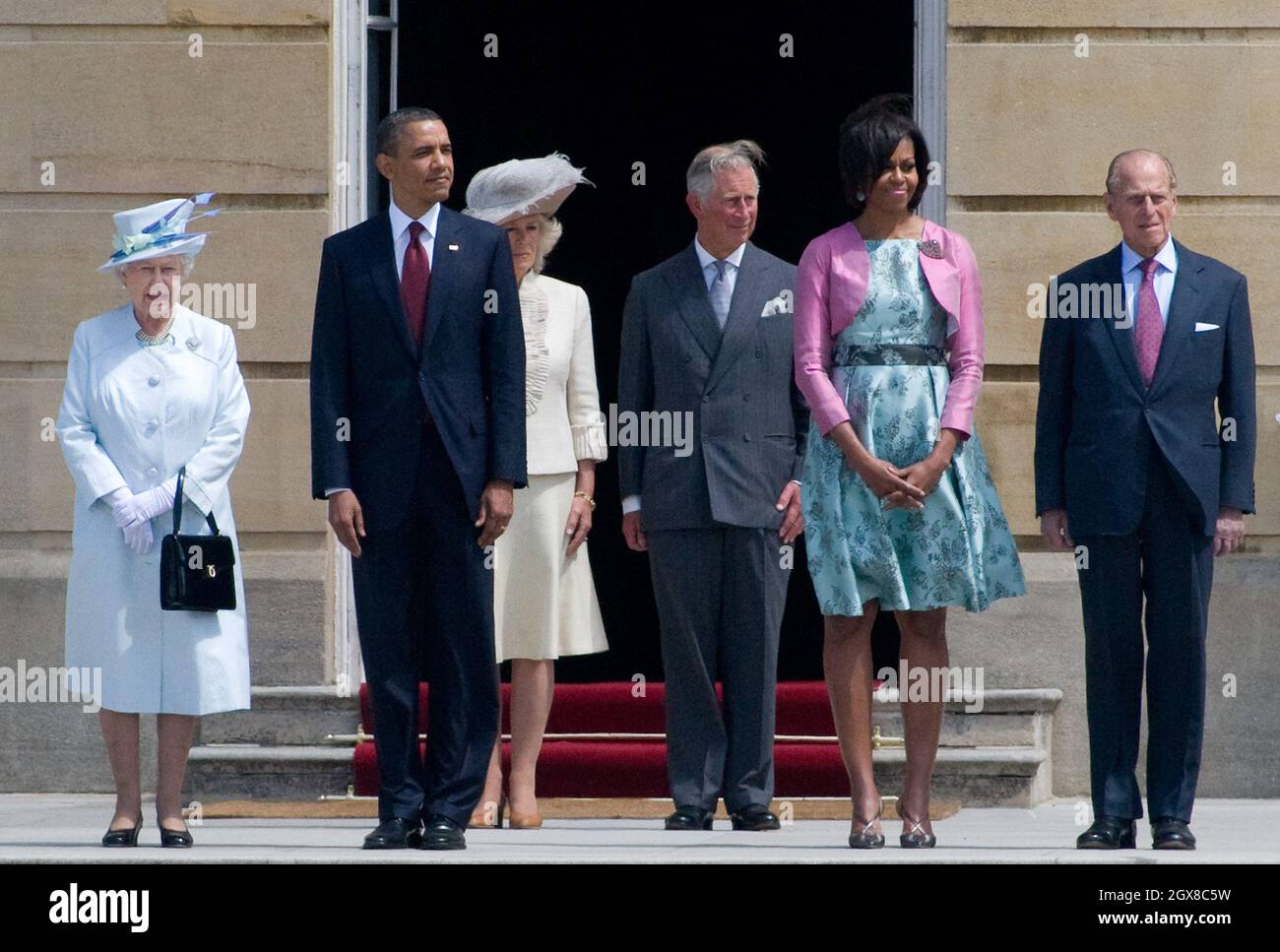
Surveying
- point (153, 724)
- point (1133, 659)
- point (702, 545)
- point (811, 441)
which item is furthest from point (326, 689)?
point (1133, 659)

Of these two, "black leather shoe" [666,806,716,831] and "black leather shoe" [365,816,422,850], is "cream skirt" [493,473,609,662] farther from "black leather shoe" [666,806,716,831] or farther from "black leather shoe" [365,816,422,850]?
"black leather shoe" [365,816,422,850]

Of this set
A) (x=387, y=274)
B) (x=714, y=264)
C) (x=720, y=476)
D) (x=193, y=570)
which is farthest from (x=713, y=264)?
(x=193, y=570)

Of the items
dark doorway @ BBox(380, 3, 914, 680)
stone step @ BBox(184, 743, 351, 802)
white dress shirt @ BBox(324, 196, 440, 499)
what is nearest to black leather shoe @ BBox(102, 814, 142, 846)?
white dress shirt @ BBox(324, 196, 440, 499)

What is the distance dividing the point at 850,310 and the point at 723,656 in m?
1.67

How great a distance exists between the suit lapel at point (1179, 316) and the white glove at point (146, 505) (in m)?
3.06

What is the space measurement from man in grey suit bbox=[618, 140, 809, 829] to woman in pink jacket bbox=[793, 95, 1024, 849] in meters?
1.10

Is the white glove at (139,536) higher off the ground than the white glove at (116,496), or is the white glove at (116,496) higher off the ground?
the white glove at (116,496)

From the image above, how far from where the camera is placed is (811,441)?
721 cm

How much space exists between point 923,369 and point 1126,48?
3.18 meters

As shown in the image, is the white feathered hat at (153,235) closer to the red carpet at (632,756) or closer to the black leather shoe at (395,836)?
the black leather shoe at (395,836)

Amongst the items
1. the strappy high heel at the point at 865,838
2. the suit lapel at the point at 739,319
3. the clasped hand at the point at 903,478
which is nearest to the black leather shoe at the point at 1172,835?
the strappy high heel at the point at 865,838

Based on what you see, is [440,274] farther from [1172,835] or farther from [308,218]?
[308,218]

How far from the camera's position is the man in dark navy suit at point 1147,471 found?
23.1ft

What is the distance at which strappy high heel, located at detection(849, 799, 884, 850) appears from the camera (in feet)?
22.6
